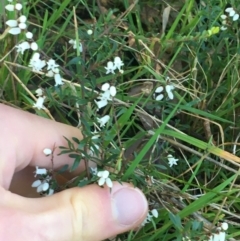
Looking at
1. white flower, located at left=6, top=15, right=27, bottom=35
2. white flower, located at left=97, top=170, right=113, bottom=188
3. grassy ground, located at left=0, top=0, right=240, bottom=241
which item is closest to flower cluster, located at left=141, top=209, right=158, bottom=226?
grassy ground, located at left=0, top=0, right=240, bottom=241

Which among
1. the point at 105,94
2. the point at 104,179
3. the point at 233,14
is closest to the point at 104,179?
the point at 104,179

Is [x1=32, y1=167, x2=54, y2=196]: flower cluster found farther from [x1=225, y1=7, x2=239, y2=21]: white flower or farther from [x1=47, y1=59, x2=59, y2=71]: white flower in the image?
[x1=225, y1=7, x2=239, y2=21]: white flower

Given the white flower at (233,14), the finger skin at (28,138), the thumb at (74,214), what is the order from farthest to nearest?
the white flower at (233,14), the finger skin at (28,138), the thumb at (74,214)

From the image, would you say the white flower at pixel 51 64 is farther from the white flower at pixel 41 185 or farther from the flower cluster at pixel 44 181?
the white flower at pixel 41 185

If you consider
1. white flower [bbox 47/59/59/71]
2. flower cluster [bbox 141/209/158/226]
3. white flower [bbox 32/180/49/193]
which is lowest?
flower cluster [bbox 141/209/158/226]

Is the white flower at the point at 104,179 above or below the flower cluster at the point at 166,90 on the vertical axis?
below

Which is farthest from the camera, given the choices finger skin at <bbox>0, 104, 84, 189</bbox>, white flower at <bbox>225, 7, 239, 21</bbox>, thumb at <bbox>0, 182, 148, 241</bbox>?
white flower at <bbox>225, 7, 239, 21</bbox>

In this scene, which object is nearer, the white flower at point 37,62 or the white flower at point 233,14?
the white flower at point 37,62

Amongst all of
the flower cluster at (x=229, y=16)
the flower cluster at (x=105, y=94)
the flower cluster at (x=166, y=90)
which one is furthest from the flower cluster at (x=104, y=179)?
the flower cluster at (x=229, y=16)
